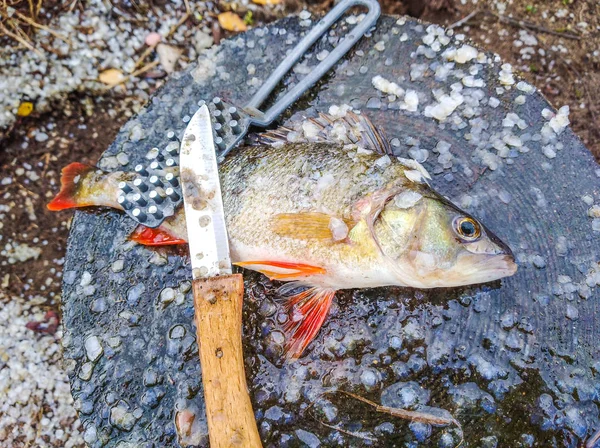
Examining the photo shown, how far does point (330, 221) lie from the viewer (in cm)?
221

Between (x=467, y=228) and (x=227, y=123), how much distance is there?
1170 mm

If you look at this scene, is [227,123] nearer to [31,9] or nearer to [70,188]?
[70,188]

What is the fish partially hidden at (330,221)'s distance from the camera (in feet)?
7.07

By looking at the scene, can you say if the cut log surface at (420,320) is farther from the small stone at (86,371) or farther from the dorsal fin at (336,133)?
the dorsal fin at (336,133)

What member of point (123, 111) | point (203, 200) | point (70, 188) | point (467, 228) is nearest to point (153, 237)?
point (203, 200)

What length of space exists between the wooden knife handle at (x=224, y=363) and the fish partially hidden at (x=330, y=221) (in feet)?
0.62

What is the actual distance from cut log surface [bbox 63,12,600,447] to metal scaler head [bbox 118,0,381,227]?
0.15 meters

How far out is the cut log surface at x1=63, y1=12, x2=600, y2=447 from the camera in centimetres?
234

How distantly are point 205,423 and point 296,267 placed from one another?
806 mm

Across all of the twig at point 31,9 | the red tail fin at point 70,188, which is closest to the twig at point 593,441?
the red tail fin at point 70,188

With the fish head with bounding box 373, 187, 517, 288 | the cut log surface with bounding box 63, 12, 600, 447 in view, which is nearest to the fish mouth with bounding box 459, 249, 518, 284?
the fish head with bounding box 373, 187, 517, 288

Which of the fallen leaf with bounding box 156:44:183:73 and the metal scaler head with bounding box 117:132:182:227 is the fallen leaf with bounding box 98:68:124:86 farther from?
the metal scaler head with bounding box 117:132:182:227

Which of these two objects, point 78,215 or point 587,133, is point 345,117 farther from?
point 587,133

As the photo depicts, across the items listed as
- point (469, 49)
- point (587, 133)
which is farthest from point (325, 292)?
point (587, 133)
